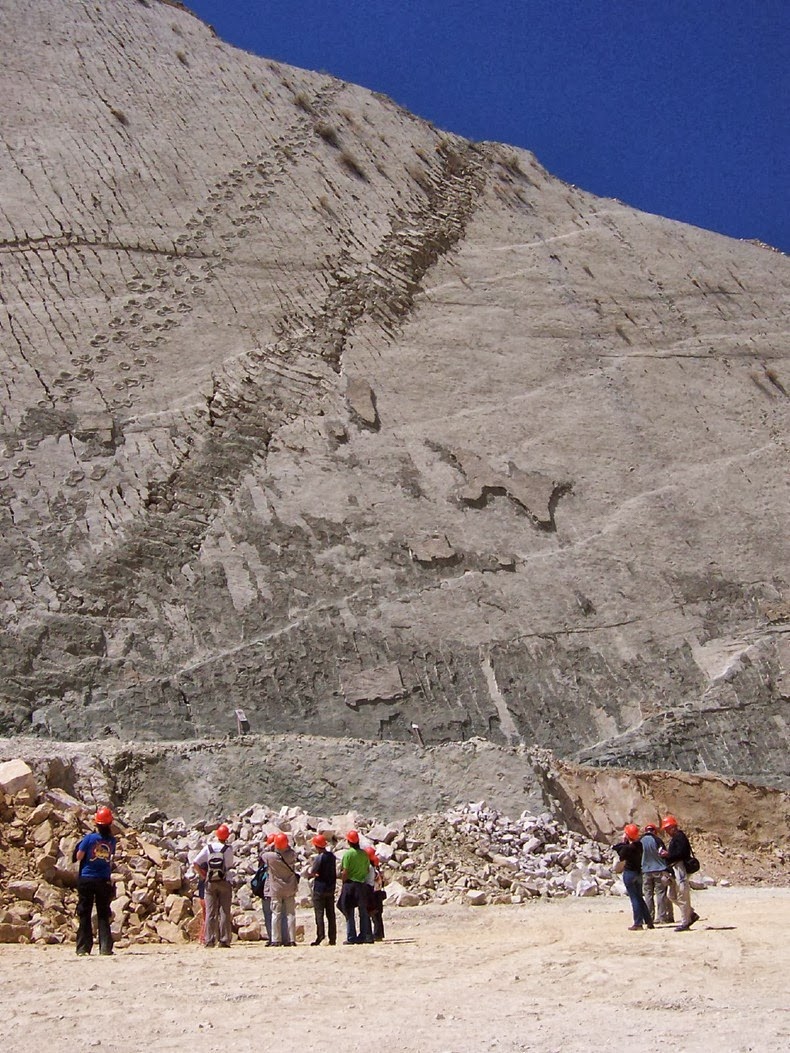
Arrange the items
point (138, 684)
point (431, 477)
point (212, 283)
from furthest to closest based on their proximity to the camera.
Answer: point (212, 283), point (431, 477), point (138, 684)

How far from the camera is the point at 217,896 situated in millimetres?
7883

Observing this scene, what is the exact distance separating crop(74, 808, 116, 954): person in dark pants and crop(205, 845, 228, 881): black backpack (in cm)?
69

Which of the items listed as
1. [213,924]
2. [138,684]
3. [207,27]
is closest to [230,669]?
[138,684]

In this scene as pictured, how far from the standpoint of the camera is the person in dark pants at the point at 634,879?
26.0 feet

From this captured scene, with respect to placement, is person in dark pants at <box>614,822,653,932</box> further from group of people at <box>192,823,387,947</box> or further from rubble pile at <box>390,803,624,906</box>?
rubble pile at <box>390,803,624,906</box>

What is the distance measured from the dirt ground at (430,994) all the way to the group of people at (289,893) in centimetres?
24

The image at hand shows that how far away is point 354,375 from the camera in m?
16.9

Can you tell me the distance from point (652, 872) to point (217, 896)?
2949 mm

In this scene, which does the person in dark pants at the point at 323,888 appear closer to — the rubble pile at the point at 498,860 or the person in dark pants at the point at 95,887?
the person in dark pants at the point at 95,887

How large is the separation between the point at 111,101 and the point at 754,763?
13.9 m

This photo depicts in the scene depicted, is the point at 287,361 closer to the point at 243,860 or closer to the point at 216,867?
the point at 243,860

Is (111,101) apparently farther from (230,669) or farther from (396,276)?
(230,669)

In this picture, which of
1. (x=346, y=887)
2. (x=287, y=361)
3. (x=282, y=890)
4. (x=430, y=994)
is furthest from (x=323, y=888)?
(x=287, y=361)

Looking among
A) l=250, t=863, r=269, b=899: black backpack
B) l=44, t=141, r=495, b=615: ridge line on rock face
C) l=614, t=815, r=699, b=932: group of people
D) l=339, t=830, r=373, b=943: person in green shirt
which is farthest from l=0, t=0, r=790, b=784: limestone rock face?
l=614, t=815, r=699, b=932: group of people
